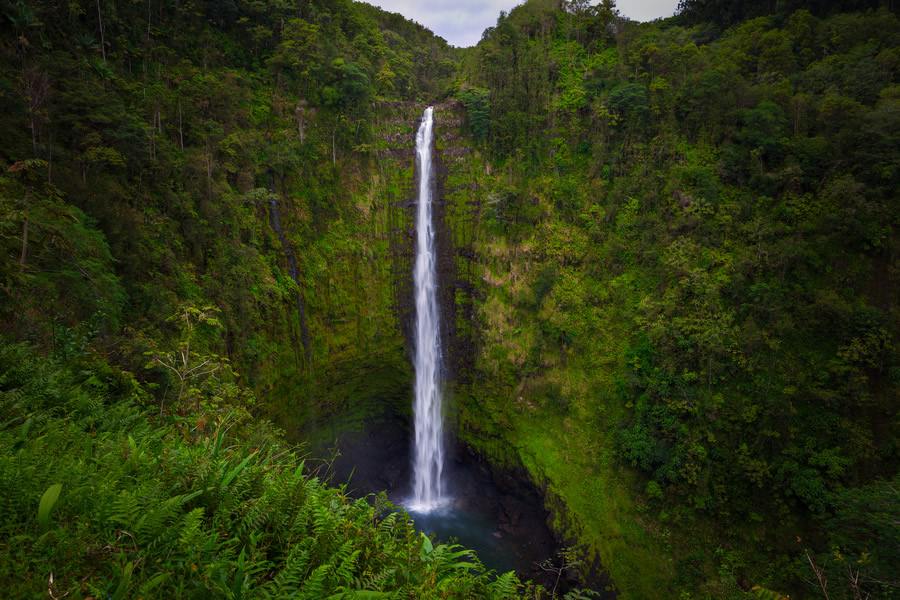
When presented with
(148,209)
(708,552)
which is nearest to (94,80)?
(148,209)

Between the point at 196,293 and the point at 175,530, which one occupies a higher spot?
the point at 175,530

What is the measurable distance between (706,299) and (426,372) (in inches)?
526

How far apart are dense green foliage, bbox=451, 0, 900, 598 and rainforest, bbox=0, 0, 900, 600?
120 millimetres

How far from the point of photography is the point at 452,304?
72.2 feet

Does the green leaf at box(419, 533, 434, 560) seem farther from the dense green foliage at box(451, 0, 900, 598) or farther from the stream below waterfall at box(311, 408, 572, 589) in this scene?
the stream below waterfall at box(311, 408, 572, 589)

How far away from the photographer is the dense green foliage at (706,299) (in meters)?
12.8

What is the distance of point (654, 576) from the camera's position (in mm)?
13352

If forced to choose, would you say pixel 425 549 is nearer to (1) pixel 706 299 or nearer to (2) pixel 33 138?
(2) pixel 33 138

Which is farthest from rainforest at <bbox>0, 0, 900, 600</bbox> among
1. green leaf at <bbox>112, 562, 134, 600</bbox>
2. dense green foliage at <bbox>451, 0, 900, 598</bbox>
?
dense green foliage at <bbox>451, 0, 900, 598</bbox>

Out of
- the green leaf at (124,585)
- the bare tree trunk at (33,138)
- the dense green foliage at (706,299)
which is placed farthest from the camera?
the dense green foliage at (706,299)

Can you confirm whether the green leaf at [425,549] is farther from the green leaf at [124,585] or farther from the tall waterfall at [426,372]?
the tall waterfall at [426,372]

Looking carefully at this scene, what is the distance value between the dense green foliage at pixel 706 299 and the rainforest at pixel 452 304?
4.7 inches

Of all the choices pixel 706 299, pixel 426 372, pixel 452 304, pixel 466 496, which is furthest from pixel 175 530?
pixel 452 304

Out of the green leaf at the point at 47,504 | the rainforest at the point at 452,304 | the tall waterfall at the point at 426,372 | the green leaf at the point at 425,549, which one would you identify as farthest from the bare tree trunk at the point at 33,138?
the tall waterfall at the point at 426,372
